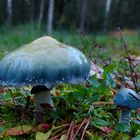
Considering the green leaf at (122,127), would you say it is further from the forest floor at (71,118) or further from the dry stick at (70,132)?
the dry stick at (70,132)

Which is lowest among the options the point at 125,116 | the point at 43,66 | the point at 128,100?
the point at 125,116

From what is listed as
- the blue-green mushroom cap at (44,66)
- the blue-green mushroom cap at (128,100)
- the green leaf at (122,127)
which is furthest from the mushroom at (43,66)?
the green leaf at (122,127)

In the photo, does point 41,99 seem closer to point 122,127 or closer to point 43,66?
point 43,66

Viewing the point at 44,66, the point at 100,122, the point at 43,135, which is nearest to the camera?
the point at 44,66

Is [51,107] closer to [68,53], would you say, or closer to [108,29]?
[68,53]

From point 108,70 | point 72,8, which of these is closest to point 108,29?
point 72,8

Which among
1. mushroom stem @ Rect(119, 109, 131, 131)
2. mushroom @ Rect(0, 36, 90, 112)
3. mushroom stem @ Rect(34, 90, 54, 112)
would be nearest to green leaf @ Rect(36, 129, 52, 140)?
Result: mushroom stem @ Rect(34, 90, 54, 112)

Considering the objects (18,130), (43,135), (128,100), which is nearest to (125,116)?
(128,100)

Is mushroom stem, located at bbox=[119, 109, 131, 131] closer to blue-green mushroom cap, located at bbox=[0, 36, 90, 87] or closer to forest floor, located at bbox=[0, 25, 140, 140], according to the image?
forest floor, located at bbox=[0, 25, 140, 140]

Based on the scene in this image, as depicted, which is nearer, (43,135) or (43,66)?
(43,66)
